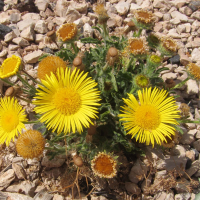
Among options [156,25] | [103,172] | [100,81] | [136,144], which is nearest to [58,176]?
[103,172]

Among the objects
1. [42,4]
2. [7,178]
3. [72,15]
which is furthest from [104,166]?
[42,4]

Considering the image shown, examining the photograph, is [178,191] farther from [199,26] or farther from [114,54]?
[199,26]

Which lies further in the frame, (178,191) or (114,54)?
(178,191)

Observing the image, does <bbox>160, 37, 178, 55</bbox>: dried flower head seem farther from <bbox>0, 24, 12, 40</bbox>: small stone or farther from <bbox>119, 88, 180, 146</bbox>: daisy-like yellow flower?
<bbox>0, 24, 12, 40</bbox>: small stone

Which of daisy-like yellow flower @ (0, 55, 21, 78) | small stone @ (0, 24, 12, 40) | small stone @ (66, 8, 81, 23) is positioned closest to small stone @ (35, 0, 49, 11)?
small stone @ (66, 8, 81, 23)

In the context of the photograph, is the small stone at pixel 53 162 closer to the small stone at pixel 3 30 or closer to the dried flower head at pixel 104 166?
the dried flower head at pixel 104 166

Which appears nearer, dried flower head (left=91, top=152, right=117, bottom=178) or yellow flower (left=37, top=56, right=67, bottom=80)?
dried flower head (left=91, top=152, right=117, bottom=178)

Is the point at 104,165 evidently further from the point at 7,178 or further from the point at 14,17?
the point at 14,17
